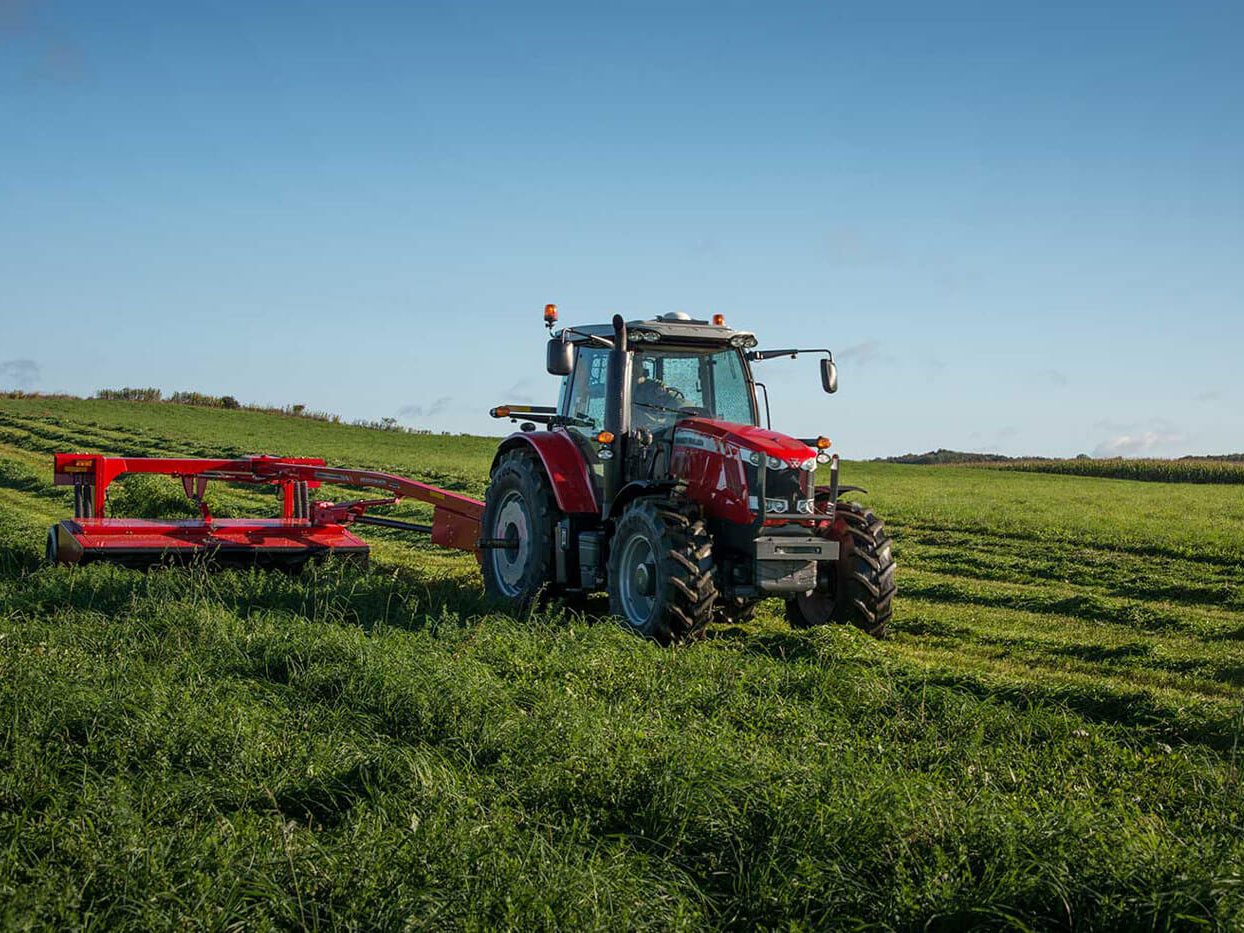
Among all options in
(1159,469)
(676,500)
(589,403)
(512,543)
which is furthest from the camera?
(1159,469)

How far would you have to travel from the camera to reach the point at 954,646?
9266 millimetres

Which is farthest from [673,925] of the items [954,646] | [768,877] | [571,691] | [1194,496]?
[1194,496]

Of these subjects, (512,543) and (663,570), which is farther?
(512,543)

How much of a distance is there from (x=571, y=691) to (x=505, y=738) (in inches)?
40.5

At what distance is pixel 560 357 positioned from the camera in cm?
841

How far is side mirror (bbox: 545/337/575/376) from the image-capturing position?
8398 mm

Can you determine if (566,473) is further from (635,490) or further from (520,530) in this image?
(520,530)

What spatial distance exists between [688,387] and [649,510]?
5.03 ft

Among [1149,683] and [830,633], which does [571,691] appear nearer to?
[830,633]

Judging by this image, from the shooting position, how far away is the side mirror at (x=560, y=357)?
27.6ft

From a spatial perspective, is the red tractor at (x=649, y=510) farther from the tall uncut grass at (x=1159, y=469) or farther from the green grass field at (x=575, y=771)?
the tall uncut grass at (x=1159, y=469)

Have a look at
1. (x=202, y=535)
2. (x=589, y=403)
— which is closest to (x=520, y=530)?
(x=589, y=403)

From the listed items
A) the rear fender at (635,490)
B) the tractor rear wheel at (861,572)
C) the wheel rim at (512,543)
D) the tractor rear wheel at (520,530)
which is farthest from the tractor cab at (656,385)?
the tractor rear wheel at (861,572)

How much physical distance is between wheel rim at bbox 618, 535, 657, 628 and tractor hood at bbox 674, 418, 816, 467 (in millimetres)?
884
